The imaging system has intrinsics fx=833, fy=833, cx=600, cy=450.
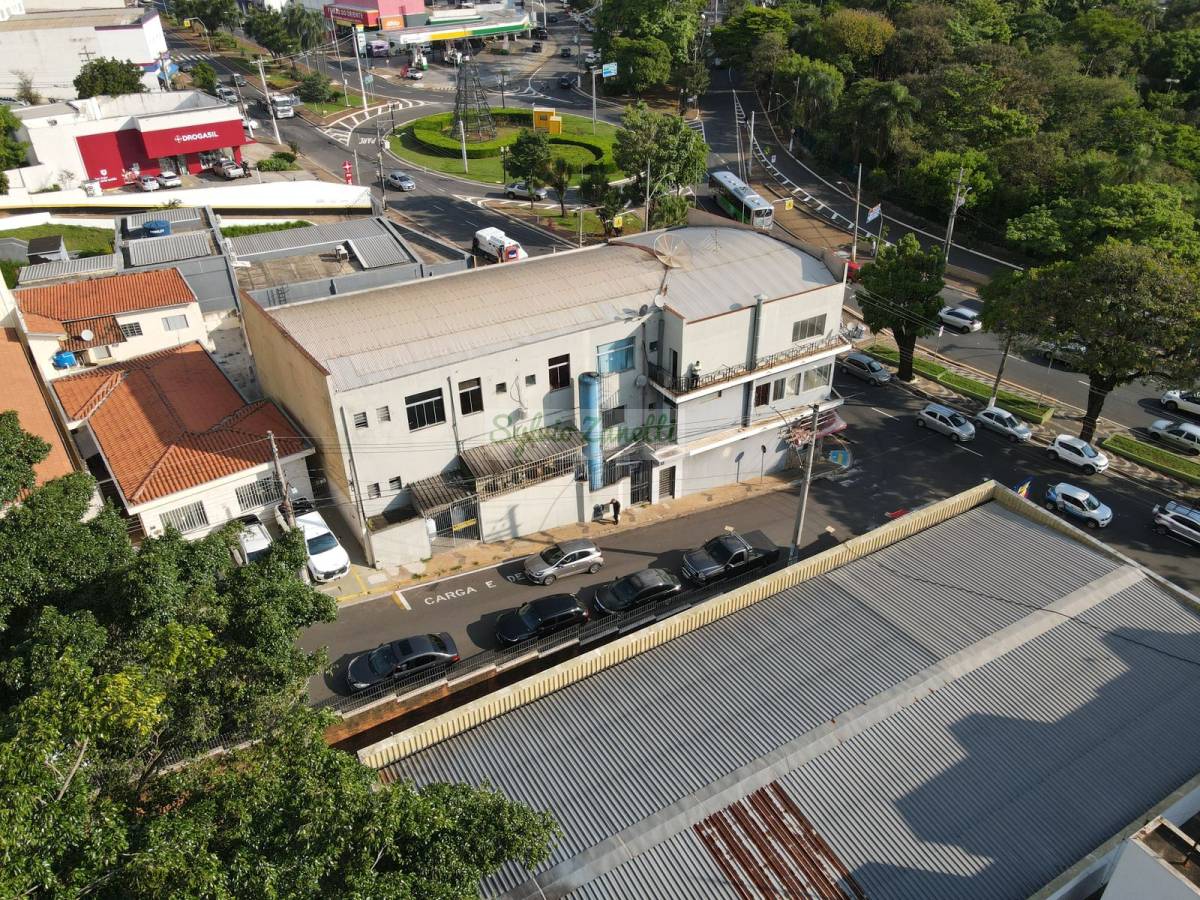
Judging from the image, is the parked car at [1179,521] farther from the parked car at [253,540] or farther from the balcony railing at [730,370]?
the parked car at [253,540]

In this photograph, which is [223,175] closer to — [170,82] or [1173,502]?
[170,82]

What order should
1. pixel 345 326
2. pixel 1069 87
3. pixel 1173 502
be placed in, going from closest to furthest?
1. pixel 345 326
2. pixel 1173 502
3. pixel 1069 87

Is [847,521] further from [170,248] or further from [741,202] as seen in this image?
[741,202]

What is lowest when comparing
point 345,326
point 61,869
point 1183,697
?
point 1183,697

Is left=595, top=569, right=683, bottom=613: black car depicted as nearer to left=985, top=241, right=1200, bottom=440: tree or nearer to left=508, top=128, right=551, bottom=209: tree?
left=985, top=241, right=1200, bottom=440: tree

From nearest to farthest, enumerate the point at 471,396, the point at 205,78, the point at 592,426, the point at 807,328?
the point at 471,396, the point at 592,426, the point at 807,328, the point at 205,78

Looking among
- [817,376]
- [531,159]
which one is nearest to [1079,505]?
[817,376]

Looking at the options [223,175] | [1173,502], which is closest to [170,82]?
[223,175]
